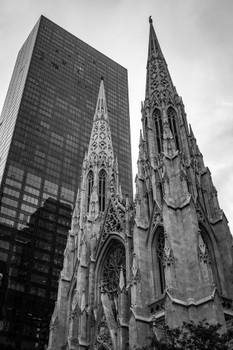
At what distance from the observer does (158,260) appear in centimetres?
3047

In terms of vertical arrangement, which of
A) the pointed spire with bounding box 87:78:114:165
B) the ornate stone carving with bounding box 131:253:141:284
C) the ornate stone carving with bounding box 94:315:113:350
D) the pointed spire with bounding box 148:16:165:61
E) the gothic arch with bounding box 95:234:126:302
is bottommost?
the ornate stone carving with bounding box 94:315:113:350

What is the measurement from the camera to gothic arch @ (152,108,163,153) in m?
39.5

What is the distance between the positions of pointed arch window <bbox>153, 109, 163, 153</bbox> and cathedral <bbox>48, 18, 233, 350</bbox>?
0.44 feet

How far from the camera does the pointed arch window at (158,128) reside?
39.5 metres

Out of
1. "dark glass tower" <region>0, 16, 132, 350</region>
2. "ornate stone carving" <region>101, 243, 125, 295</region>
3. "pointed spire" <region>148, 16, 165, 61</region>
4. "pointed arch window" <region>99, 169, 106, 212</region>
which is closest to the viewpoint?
"ornate stone carving" <region>101, 243, 125, 295</region>

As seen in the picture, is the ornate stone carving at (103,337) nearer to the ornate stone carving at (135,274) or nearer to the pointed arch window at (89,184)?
the ornate stone carving at (135,274)

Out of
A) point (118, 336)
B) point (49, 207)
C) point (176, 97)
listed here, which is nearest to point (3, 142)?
point (49, 207)

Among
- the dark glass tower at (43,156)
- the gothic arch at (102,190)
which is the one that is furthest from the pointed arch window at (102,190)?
the dark glass tower at (43,156)

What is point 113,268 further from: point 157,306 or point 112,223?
point 157,306

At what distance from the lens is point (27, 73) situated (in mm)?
80500

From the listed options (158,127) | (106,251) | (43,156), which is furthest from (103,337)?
(43,156)

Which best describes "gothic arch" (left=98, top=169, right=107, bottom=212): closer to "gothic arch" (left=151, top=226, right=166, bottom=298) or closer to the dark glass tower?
"gothic arch" (left=151, top=226, right=166, bottom=298)

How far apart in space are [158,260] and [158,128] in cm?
1579

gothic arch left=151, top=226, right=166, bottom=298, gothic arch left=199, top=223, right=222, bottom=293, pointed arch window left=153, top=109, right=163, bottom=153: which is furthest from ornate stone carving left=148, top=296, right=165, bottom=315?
pointed arch window left=153, top=109, right=163, bottom=153
